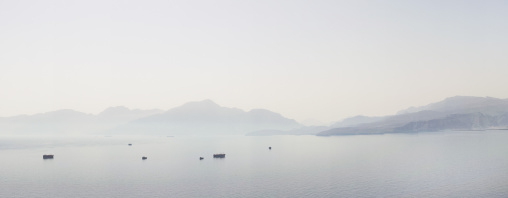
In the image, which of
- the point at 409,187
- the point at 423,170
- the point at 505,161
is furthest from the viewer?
the point at 505,161

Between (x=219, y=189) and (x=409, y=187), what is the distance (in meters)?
47.2

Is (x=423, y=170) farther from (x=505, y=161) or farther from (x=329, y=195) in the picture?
(x=329, y=195)

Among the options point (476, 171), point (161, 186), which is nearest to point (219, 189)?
point (161, 186)

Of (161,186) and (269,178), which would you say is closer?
(161,186)

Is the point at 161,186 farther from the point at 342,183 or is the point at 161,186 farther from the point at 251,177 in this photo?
the point at 342,183

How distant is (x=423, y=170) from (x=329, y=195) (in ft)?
182

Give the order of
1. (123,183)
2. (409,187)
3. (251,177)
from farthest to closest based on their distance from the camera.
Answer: (251,177) → (123,183) → (409,187)

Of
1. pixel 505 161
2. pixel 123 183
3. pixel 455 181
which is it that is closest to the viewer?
pixel 455 181

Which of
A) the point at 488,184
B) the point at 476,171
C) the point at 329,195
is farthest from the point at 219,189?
the point at 476,171

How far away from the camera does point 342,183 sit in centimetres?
8731

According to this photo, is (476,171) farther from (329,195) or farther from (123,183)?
(123,183)

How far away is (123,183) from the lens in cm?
9425

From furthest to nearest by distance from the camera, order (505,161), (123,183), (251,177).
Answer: (505,161) < (251,177) < (123,183)

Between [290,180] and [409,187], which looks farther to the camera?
[290,180]
